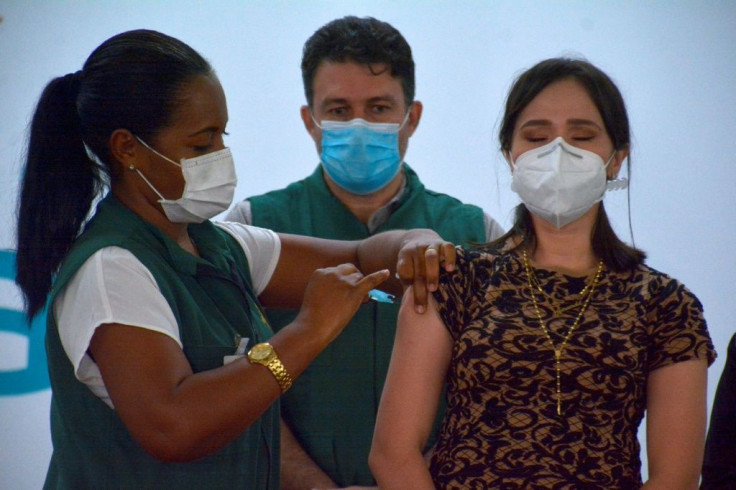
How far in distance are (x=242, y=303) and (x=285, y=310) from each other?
0.48 metres

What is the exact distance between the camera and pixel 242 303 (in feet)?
5.94

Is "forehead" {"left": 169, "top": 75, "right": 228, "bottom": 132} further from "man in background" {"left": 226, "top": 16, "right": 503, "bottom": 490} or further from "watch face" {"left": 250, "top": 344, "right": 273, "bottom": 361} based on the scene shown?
"man in background" {"left": 226, "top": 16, "right": 503, "bottom": 490}

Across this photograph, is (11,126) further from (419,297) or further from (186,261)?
(419,297)

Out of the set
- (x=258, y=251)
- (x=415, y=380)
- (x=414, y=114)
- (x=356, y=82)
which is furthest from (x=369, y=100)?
(x=415, y=380)

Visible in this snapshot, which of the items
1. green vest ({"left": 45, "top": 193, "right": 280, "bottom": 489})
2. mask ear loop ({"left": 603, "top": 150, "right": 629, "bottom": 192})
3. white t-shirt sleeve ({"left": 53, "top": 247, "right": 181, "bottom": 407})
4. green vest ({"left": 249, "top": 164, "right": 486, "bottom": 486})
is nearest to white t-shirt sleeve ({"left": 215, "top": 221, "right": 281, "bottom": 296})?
green vest ({"left": 45, "top": 193, "right": 280, "bottom": 489})

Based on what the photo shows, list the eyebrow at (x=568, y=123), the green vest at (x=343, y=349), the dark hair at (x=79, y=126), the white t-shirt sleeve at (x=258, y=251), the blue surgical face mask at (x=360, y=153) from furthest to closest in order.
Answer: the blue surgical face mask at (x=360, y=153), the green vest at (x=343, y=349), the white t-shirt sleeve at (x=258, y=251), the eyebrow at (x=568, y=123), the dark hair at (x=79, y=126)

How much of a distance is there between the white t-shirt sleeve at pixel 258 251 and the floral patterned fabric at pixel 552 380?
470mm

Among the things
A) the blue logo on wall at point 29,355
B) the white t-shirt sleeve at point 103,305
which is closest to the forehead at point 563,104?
the white t-shirt sleeve at point 103,305

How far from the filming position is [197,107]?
173 cm

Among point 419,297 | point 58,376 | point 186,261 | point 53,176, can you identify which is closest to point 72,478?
point 58,376

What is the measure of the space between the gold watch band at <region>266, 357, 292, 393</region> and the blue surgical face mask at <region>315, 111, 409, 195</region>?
898 millimetres

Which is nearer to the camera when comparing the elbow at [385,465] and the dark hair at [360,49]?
the elbow at [385,465]

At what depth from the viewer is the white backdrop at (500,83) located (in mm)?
2900

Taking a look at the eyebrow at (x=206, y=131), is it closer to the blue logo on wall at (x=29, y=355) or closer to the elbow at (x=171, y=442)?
the elbow at (x=171, y=442)
